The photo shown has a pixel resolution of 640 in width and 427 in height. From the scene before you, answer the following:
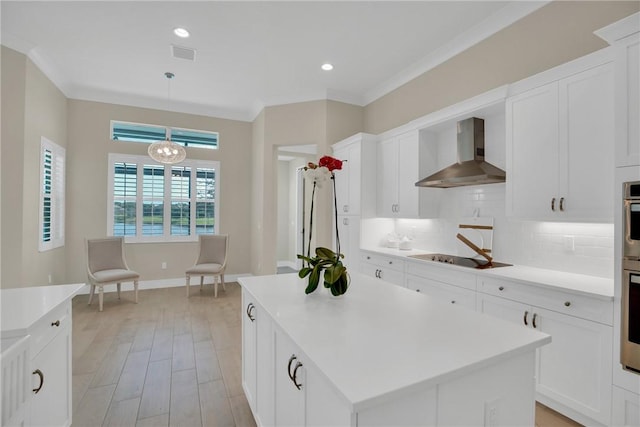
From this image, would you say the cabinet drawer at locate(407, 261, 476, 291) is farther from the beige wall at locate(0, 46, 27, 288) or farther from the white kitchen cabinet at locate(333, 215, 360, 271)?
the beige wall at locate(0, 46, 27, 288)

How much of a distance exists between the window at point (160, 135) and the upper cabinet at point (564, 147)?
510 cm

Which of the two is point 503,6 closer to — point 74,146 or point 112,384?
point 112,384

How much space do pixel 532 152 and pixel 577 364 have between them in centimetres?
152

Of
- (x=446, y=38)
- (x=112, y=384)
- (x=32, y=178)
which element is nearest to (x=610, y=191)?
(x=446, y=38)

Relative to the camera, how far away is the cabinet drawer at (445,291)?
8.82 ft

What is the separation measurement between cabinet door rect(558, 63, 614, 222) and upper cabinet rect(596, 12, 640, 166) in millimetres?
230

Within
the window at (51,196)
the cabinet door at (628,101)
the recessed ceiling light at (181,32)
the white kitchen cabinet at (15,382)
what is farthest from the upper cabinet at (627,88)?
the window at (51,196)

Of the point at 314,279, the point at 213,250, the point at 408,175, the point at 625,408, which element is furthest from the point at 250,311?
the point at 213,250

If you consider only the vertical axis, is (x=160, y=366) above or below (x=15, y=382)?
below

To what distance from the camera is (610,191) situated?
2.00m

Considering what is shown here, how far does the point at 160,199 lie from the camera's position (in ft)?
18.4

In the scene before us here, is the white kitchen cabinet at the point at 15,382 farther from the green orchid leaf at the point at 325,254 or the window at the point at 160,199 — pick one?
the window at the point at 160,199

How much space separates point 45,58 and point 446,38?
4886mm

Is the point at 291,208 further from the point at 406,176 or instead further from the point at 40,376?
the point at 40,376
